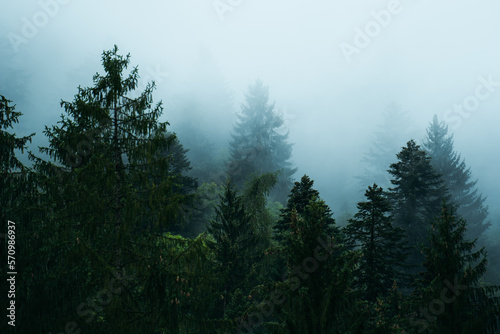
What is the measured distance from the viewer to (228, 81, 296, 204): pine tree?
48.8 metres

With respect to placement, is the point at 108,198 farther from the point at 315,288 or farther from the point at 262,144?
the point at 262,144

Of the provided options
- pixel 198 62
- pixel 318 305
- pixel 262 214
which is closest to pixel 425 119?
pixel 198 62

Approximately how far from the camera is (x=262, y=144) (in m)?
56.1

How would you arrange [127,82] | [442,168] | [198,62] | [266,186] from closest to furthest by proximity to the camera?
[127,82] < [266,186] < [442,168] < [198,62]

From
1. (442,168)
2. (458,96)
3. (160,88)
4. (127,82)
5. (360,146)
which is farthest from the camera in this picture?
(458,96)

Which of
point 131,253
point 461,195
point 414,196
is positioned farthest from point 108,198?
point 461,195

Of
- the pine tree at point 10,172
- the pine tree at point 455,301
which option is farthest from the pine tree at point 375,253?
the pine tree at point 10,172

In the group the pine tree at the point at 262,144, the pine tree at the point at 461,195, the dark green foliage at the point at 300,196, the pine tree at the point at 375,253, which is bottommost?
the pine tree at the point at 375,253

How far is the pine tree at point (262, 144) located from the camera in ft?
160

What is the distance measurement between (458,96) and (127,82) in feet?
522

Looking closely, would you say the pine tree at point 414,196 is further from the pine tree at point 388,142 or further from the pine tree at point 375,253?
the pine tree at point 388,142

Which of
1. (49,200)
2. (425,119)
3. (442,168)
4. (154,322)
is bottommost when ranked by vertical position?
(154,322)

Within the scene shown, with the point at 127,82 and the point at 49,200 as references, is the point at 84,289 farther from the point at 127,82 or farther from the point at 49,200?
the point at 127,82

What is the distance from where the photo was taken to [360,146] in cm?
10225
